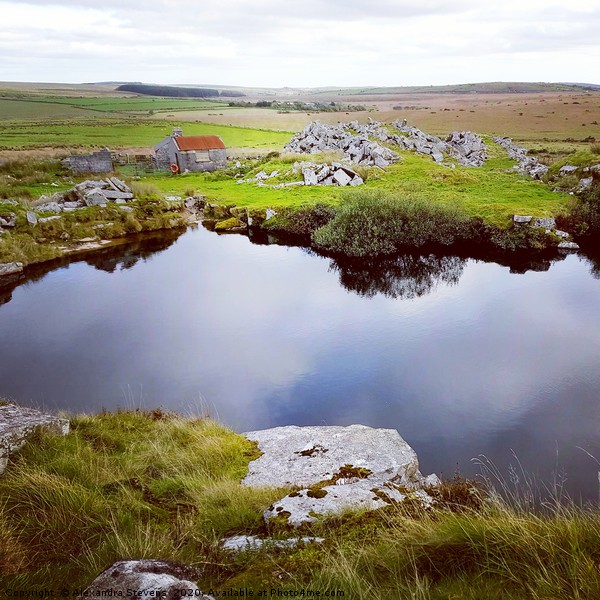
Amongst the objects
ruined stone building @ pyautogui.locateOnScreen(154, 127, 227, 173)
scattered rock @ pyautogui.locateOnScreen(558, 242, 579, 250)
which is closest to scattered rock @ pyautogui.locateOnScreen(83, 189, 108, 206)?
ruined stone building @ pyautogui.locateOnScreen(154, 127, 227, 173)

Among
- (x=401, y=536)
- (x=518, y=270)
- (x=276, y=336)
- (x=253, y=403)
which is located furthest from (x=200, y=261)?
(x=401, y=536)

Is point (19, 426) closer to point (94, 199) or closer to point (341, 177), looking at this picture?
point (94, 199)

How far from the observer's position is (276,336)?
19.2m

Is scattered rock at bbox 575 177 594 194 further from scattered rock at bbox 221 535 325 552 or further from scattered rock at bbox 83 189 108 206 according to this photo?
scattered rock at bbox 83 189 108 206

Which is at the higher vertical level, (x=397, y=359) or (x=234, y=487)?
(x=234, y=487)

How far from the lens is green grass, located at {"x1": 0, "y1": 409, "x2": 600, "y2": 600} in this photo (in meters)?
4.27

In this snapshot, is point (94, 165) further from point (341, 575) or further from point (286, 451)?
point (341, 575)

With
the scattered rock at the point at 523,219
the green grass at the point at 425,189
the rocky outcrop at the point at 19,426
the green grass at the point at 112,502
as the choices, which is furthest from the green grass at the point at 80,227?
the scattered rock at the point at 523,219

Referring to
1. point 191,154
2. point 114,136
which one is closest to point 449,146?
point 191,154

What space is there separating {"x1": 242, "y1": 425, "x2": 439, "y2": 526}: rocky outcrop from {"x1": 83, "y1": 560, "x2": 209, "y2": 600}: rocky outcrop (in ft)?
7.46

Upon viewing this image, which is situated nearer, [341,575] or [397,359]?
[341,575]

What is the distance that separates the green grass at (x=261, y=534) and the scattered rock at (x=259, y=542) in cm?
13

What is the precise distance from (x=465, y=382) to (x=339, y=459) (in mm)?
7638

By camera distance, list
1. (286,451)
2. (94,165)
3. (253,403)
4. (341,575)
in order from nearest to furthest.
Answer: (341,575) → (286,451) → (253,403) → (94,165)
